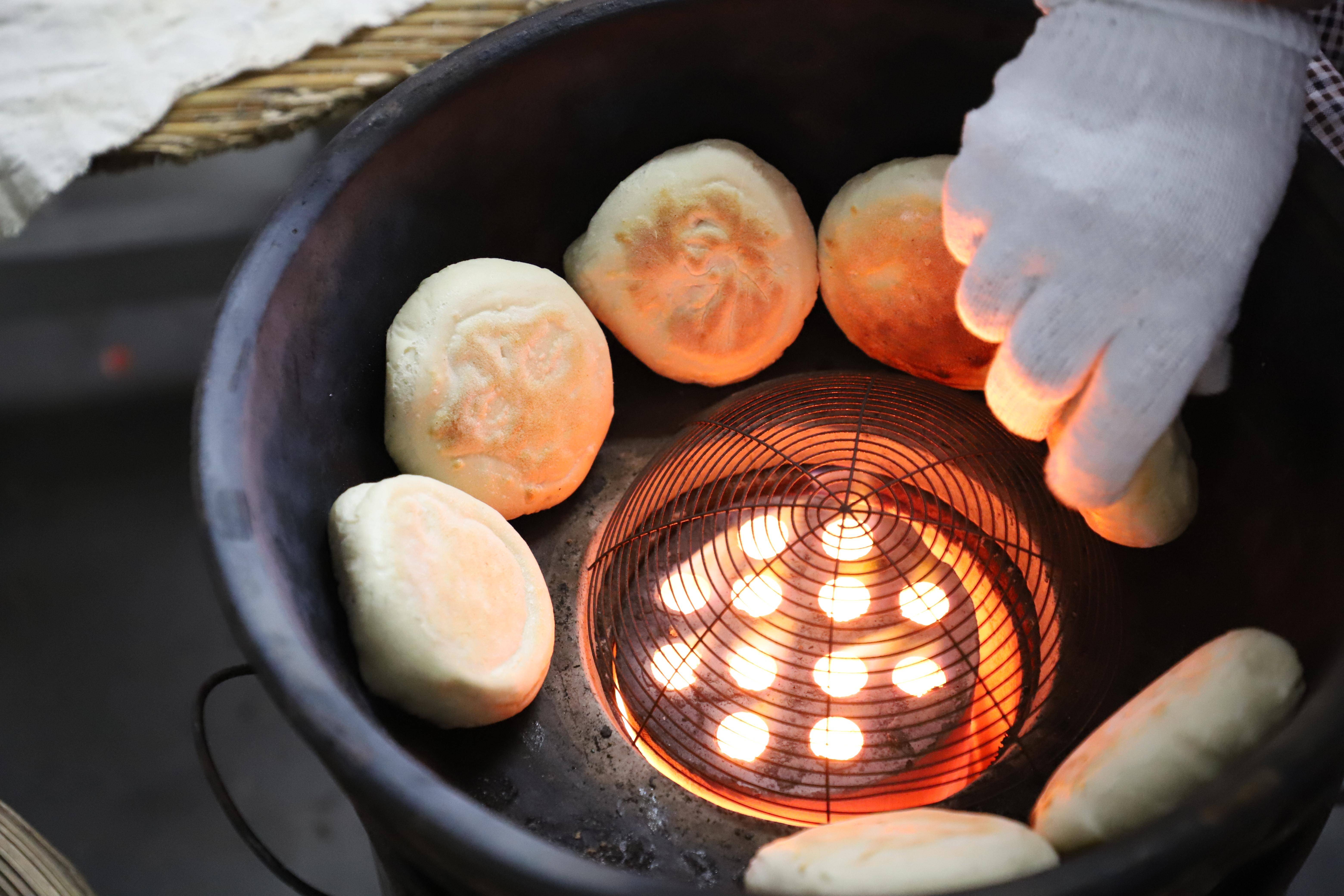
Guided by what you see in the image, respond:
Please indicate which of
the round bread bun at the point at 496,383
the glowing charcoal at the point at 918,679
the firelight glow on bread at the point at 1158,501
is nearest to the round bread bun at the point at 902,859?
the glowing charcoal at the point at 918,679

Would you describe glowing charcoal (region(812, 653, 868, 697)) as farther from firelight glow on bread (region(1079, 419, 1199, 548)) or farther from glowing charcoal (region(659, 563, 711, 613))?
firelight glow on bread (region(1079, 419, 1199, 548))

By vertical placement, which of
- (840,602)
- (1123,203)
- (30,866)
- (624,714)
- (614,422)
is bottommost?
(30,866)

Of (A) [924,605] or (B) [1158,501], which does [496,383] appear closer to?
(A) [924,605]

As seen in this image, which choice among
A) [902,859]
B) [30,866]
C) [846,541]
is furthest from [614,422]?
[30,866]

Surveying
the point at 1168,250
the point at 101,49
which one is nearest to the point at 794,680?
the point at 1168,250

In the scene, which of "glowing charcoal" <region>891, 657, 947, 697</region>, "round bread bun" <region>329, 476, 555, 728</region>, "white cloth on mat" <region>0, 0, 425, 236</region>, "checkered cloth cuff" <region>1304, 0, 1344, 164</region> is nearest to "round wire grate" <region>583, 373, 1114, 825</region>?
"glowing charcoal" <region>891, 657, 947, 697</region>

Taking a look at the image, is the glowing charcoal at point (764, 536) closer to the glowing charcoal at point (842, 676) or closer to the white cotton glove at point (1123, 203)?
the glowing charcoal at point (842, 676)
